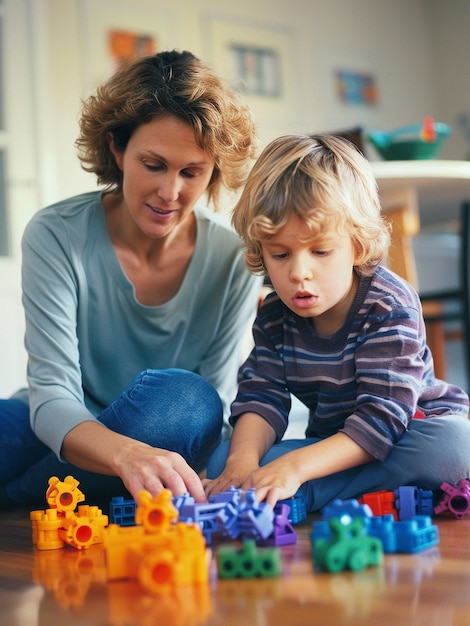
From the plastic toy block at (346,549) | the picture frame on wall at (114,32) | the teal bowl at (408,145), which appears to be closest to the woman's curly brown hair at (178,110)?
the plastic toy block at (346,549)

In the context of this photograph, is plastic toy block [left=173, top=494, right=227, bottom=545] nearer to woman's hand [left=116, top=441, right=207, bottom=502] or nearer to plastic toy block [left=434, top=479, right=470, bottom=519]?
woman's hand [left=116, top=441, right=207, bottom=502]

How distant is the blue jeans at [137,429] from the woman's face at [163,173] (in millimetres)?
261

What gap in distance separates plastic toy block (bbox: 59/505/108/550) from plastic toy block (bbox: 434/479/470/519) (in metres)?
0.47

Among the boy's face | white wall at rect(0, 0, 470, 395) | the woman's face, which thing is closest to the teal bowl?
white wall at rect(0, 0, 470, 395)

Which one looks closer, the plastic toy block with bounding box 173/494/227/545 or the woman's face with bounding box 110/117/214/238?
the plastic toy block with bounding box 173/494/227/545

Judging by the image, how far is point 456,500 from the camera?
3.86 feet

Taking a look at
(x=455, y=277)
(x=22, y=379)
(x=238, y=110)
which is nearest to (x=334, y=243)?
(x=238, y=110)

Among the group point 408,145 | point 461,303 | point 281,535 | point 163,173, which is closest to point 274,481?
point 281,535

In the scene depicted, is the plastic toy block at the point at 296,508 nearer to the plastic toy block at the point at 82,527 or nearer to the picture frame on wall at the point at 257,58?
the plastic toy block at the point at 82,527

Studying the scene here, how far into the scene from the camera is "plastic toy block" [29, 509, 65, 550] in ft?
3.56

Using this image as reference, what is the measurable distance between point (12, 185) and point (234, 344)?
1950 mm

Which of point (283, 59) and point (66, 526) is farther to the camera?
point (283, 59)

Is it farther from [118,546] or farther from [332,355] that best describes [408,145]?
[118,546]

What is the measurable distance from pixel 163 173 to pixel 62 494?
1.71ft
